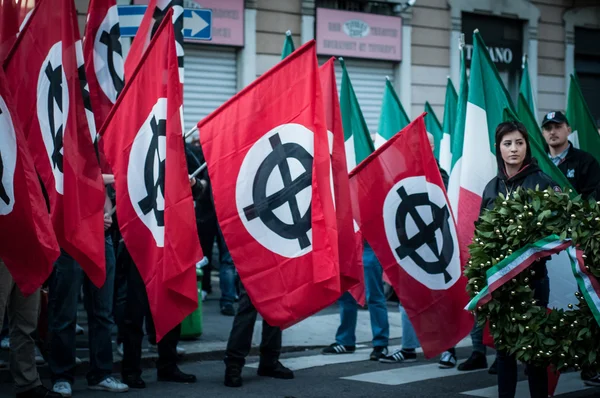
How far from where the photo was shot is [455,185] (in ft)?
28.0

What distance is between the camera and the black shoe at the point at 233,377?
709cm

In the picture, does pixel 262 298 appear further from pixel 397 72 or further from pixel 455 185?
pixel 397 72

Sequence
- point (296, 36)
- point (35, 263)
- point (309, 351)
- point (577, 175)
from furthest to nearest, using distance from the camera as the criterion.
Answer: point (296, 36) < point (309, 351) < point (577, 175) < point (35, 263)

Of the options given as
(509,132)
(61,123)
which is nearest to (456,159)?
(509,132)

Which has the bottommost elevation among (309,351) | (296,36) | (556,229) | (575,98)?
(309,351)

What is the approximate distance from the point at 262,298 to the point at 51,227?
4.90 feet

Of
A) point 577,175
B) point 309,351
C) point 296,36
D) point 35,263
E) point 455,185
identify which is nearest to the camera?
point 35,263

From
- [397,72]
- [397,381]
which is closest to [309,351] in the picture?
[397,381]

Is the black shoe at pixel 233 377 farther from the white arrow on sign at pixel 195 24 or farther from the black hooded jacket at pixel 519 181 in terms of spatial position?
the white arrow on sign at pixel 195 24

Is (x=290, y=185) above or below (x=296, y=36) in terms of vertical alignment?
below

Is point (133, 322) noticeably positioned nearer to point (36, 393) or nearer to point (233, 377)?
point (233, 377)

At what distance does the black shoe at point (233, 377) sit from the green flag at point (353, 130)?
116 inches

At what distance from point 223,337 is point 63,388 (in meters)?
2.95

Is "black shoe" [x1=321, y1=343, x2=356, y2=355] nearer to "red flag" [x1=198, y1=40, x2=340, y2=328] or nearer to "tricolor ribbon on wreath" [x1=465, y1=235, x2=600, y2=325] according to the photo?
"red flag" [x1=198, y1=40, x2=340, y2=328]
